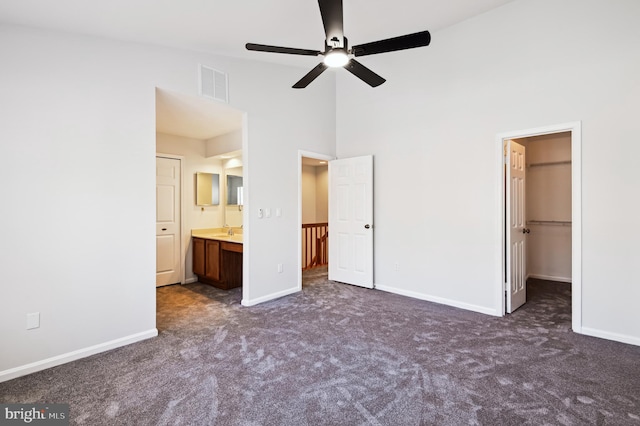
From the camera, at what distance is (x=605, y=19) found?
9.56ft

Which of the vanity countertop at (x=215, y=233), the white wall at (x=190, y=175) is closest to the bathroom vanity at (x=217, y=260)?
the vanity countertop at (x=215, y=233)

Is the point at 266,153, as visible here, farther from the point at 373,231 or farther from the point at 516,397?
the point at 516,397

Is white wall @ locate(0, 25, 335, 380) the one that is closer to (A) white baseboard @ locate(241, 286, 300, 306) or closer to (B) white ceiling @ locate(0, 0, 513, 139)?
(B) white ceiling @ locate(0, 0, 513, 139)

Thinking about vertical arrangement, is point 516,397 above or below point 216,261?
below

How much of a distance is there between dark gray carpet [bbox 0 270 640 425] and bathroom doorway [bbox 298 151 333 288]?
1.77 m

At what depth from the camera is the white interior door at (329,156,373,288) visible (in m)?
4.72

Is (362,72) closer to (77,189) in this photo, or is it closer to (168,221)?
(77,189)

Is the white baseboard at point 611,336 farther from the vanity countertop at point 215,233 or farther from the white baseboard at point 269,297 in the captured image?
the vanity countertop at point 215,233

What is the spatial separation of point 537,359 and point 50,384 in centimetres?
378

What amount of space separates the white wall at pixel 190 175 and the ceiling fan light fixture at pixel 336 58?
3.40 metres

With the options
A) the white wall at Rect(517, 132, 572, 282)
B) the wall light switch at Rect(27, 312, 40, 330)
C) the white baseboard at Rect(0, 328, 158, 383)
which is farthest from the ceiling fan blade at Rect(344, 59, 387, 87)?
Answer: the white wall at Rect(517, 132, 572, 282)

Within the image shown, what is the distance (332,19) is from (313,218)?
646cm

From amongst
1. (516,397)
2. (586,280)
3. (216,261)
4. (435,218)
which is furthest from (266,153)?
(586,280)

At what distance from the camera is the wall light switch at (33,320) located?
2418 mm
